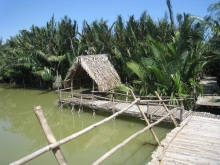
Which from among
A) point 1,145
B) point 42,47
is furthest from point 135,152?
point 42,47

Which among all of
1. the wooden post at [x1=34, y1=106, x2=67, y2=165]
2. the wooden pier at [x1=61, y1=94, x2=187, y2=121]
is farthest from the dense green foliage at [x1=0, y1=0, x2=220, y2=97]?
the wooden post at [x1=34, y1=106, x2=67, y2=165]

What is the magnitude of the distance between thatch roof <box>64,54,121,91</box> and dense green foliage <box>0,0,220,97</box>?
3.44ft

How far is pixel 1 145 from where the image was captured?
6242 millimetres

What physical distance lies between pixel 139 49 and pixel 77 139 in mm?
5796

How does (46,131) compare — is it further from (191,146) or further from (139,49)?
(139,49)

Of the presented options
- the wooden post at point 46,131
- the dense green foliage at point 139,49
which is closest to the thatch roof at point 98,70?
the dense green foliage at point 139,49

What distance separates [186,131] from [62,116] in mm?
5457

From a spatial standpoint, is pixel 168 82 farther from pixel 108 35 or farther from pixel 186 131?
pixel 108 35

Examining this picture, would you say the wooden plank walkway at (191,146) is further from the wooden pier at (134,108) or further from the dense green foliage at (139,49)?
the dense green foliage at (139,49)

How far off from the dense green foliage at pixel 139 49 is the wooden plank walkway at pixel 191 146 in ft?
8.73

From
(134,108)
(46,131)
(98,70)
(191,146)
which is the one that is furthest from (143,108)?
(46,131)

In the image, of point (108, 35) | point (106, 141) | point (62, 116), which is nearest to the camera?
point (106, 141)

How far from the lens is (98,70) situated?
950 cm

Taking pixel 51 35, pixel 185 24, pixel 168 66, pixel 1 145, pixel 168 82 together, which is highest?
pixel 51 35
